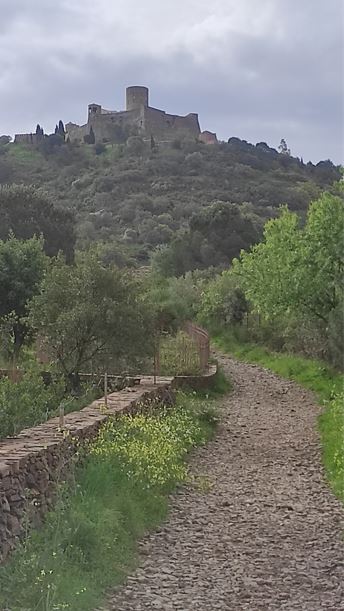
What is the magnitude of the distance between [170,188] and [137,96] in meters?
48.8

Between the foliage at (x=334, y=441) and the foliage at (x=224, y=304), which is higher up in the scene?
the foliage at (x=224, y=304)

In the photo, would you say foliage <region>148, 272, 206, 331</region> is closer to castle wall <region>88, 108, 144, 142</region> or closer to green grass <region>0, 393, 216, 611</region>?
green grass <region>0, 393, 216, 611</region>

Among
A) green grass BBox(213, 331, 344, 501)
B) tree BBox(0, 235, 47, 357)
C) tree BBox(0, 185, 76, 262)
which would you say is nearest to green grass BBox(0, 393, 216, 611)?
green grass BBox(213, 331, 344, 501)

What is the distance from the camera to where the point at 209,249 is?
44.6 m

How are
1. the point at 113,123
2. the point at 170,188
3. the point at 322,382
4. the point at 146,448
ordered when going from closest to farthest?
the point at 146,448, the point at 322,382, the point at 170,188, the point at 113,123

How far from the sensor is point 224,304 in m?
30.4

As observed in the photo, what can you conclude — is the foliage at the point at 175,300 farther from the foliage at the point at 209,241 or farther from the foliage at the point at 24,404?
the foliage at the point at 24,404

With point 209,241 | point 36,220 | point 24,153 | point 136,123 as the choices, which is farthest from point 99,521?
point 136,123

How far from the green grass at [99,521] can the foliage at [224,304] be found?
61.6 feet

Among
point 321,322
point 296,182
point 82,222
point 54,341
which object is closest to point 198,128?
point 296,182

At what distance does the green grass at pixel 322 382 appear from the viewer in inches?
449

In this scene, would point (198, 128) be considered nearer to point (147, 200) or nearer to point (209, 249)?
point (147, 200)

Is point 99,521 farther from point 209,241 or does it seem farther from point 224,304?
point 209,241

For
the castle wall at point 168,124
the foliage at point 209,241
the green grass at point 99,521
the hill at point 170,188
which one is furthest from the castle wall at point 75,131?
the green grass at point 99,521
